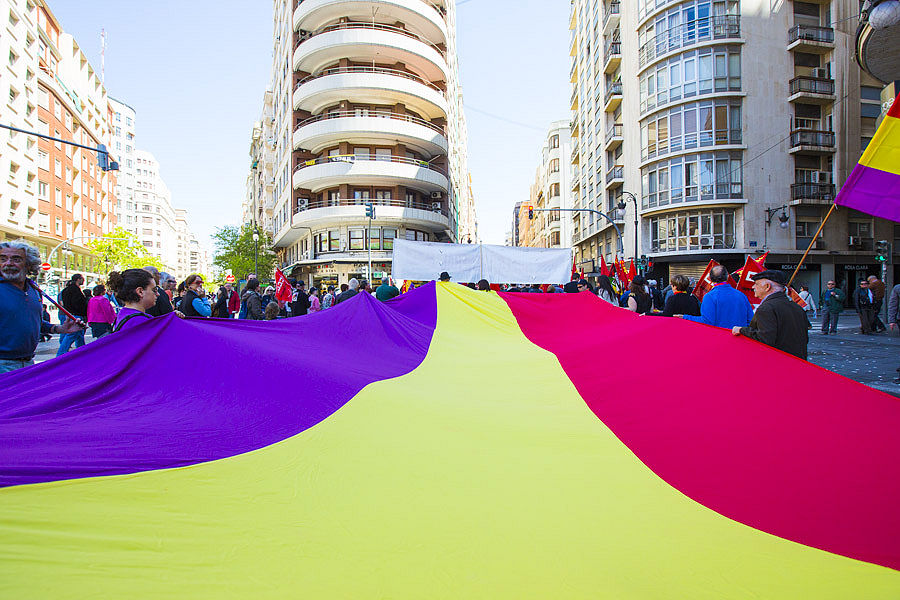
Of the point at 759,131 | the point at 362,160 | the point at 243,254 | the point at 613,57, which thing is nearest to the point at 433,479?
the point at 362,160

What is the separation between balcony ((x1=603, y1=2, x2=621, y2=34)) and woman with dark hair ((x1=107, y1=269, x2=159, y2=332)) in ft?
148

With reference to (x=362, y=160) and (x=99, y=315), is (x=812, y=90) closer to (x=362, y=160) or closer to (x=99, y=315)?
(x=362, y=160)

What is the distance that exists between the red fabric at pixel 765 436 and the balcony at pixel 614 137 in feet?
129

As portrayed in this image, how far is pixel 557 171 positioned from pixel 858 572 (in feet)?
250

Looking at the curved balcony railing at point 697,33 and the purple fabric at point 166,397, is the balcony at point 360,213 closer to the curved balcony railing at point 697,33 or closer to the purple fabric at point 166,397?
the curved balcony railing at point 697,33

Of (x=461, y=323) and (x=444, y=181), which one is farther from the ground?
(x=444, y=181)

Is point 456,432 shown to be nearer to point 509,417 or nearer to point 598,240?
point 509,417

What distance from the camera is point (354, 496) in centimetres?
239

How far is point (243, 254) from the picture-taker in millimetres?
51000

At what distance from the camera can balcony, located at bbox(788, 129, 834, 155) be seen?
31.4m

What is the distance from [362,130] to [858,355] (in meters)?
32.4

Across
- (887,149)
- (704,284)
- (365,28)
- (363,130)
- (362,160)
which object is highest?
(365,28)

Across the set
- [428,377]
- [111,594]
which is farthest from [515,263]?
[111,594]

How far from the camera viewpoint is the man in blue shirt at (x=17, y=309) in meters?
3.71
